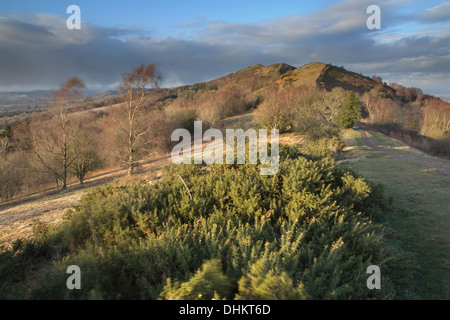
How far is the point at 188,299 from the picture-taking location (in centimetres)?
229

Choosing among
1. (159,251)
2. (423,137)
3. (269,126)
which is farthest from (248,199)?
(423,137)

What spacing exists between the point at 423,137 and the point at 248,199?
39.2 m

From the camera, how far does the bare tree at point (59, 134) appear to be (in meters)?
17.0

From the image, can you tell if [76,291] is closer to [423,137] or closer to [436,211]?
[436,211]

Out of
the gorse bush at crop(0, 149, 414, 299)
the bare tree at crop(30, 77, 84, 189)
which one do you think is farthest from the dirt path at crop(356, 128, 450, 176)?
the bare tree at crop(30, 77, 84, 189)

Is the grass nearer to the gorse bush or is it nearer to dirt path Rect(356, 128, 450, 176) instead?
the gorse bush

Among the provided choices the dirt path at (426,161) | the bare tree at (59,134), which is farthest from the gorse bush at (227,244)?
the bare tree at (59,134)

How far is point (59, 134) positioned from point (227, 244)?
67.5 feet

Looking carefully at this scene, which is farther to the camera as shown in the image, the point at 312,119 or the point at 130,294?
the point at 312,119

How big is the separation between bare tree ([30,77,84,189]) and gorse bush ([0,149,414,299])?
15.0m

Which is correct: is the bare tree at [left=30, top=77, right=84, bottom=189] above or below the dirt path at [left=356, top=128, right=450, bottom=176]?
above

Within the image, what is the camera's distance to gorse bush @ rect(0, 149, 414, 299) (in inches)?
98.1

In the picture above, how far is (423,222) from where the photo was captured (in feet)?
19.2

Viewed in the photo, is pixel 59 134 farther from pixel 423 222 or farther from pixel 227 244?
pixel 423 222
